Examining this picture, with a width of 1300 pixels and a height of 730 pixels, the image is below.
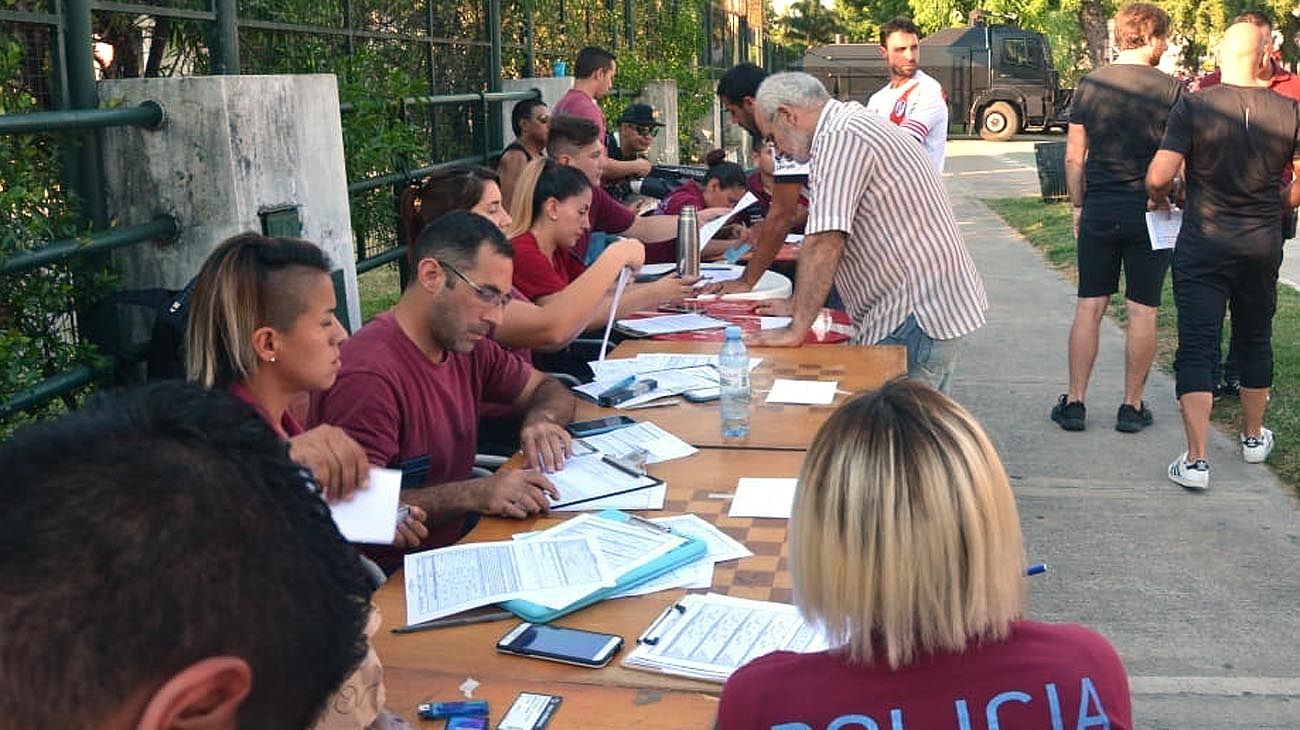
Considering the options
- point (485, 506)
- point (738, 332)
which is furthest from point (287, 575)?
point (738, 332)

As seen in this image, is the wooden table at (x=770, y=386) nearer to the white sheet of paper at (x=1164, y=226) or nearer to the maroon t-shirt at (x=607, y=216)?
the white sheet of paper at (x=1164, y=226)

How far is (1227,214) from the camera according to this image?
5809 millimetres

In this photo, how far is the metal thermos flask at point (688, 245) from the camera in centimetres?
619

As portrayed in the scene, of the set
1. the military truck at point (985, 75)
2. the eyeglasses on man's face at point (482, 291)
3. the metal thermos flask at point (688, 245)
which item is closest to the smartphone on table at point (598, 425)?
the eyeglasses on man's face at point (482, 291)

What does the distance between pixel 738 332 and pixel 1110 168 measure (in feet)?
10.8

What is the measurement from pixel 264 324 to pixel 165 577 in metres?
2.42

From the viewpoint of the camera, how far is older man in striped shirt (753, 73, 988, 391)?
489cm

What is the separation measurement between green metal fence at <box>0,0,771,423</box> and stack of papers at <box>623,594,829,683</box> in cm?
223

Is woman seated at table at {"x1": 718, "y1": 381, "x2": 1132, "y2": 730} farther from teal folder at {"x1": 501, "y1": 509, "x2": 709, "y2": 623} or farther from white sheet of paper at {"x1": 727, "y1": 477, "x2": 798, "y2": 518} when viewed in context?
white sheet of paper at {"x1": 727, "y1": 477, "x2": 798, "y2": 518}

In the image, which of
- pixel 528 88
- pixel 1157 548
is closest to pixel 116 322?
pixel 1157 548

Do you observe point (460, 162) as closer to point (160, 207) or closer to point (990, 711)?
point (160, 207)

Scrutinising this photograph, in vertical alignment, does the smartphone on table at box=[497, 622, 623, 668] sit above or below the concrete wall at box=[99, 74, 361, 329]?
below

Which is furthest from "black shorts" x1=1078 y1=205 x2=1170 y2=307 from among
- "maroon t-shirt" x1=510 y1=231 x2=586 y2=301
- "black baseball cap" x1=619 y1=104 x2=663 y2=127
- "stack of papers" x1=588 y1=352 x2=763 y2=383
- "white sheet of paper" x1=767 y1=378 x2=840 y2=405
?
"black baseball cap" x1=619 y1=104 x2=663 y2=127

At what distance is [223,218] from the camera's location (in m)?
4.68
